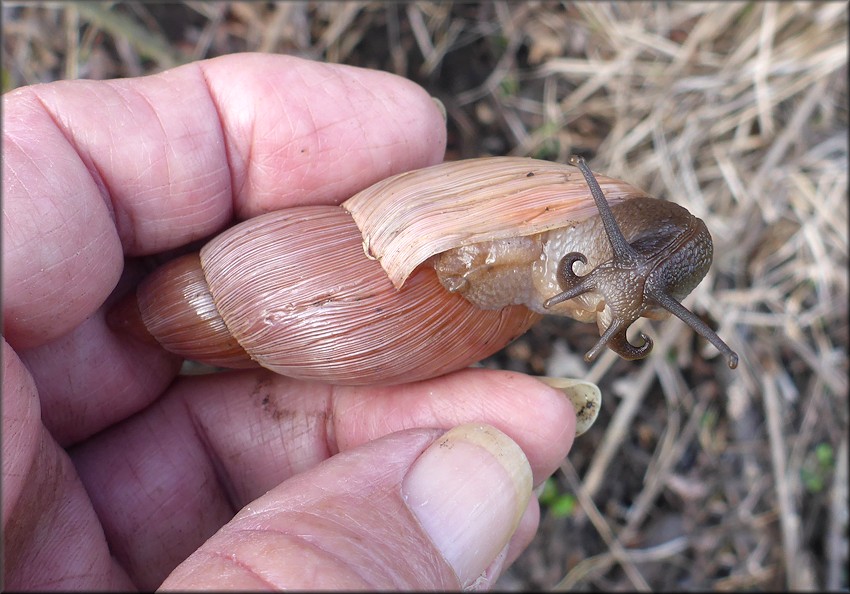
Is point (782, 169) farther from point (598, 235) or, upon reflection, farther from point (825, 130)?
point (598, 235)

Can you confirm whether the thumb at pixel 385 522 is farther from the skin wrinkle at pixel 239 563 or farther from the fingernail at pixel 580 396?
the fingernail at pixel 580 396

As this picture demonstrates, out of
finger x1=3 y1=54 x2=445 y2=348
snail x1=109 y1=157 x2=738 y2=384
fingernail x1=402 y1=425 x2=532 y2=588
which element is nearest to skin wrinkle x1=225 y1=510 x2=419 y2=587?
fingernail x1=402 y1=425 x2=532 y2=588

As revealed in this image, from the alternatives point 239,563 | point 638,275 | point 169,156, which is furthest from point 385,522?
point 169,156

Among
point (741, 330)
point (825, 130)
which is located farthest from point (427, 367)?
point (825, 130)

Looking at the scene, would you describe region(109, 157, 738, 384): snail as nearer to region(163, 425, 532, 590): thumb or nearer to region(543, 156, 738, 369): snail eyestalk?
region(543, 156, 738, 369): snail eyestalk

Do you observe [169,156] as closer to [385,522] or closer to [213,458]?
[213,458]

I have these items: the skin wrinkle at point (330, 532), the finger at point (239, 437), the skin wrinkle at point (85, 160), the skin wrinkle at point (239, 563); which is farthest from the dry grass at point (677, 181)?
the skin wrinkle at point (239, 563)
